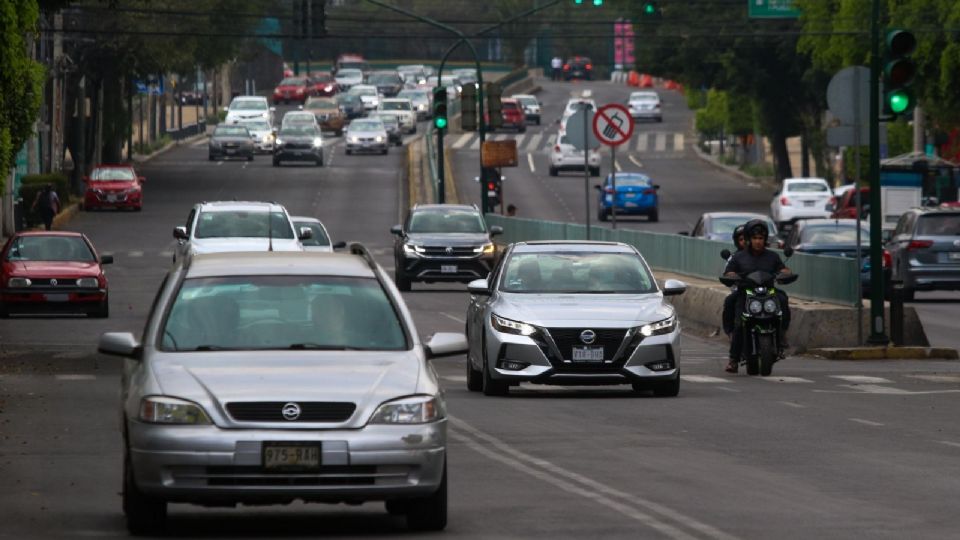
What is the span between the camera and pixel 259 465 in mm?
10992

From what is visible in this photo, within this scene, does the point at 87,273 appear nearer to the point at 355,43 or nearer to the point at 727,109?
the point at 727,109

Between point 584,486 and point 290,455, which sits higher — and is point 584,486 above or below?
below

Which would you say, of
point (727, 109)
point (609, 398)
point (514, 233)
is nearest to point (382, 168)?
point (727, 109)

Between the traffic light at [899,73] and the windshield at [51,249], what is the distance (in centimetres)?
1587

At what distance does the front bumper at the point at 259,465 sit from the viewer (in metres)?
11.0

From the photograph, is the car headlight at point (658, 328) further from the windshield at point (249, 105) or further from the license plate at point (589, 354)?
the windshield at point (249, 105)

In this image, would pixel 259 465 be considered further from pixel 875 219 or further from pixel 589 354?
pixel 875 219

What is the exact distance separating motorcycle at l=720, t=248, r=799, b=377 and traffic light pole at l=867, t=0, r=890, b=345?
10.4 ft

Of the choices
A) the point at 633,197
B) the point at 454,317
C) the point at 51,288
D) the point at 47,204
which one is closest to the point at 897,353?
the point at 454,317

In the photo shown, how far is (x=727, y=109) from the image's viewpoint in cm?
10025

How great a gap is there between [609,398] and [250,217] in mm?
14969

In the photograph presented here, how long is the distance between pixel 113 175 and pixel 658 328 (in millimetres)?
53571

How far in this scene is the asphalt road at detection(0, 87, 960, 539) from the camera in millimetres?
11969

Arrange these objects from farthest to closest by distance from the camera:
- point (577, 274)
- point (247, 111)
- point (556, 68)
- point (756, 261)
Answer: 1. point (556, 68)
2. point (247, 111)
3. point (756, 261)
4. point (577, 274)
